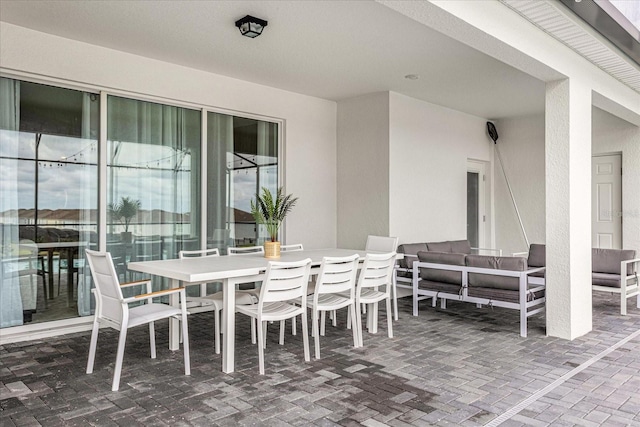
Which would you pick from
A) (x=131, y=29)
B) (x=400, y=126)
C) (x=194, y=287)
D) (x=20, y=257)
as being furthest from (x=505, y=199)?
(x=20, y=257)

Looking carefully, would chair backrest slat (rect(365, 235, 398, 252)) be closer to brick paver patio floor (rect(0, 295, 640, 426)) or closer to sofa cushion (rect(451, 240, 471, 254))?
brick paver patio floor (rect(0, 295, 640, 426))

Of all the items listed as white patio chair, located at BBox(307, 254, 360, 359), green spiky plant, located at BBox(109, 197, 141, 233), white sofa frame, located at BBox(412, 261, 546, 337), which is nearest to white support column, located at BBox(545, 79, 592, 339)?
white sofa frame, located at BBox(412, 261, 546, 337)

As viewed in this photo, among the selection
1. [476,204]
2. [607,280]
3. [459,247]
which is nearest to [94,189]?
[459,247]

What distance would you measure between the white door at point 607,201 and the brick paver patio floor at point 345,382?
3.19 meters

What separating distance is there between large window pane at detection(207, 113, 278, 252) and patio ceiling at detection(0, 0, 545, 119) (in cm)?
63

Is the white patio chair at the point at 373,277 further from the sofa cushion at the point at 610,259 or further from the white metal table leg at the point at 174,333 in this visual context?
the sofa cushion at the point at 610,259

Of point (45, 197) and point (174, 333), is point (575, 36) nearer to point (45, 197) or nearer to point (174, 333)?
point (174, 333)

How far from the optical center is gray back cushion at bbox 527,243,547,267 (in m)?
6.18

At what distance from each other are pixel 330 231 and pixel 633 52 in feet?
13.4

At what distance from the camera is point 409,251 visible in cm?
597

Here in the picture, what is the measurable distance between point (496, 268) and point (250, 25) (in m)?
3.21

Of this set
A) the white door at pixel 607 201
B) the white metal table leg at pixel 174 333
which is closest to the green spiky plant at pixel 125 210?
the white metal table leg at pixel 174 333

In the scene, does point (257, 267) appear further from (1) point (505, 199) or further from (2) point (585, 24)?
(1) point (505, 199)

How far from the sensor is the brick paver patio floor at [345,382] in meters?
2.60
